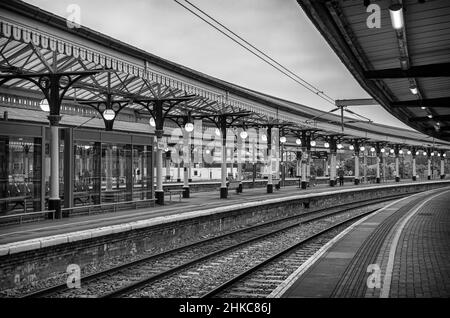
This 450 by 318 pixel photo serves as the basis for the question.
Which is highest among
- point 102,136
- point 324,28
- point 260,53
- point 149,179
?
point 260,53

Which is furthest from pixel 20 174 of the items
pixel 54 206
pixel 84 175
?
pixel 84 175

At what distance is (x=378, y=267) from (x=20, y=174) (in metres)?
10.3

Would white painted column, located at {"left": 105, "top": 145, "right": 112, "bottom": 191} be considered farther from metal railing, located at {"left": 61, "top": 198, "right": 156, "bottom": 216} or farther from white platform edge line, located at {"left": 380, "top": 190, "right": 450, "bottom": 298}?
white platform edge line, located at {"left": 380, "top": 190, "right": 450, "bottom": 298}

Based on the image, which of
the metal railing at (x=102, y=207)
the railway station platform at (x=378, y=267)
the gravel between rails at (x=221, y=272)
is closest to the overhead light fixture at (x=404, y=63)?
the railway station platform at (x=378, y=267)

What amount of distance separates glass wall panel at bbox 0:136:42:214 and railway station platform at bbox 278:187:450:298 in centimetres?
861

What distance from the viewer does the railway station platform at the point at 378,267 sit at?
7945 millimetres

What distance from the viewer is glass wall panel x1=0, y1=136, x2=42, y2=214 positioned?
13430 millimetres

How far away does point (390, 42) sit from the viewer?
10.6 meters

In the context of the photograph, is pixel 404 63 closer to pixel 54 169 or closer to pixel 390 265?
pixel 390 265

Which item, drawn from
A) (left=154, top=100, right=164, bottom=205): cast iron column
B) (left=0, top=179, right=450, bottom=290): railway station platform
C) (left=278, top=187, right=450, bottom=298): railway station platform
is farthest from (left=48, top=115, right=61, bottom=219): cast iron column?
(left=278, top=187, right=450, bottom=298): railway station platform
